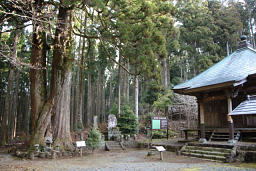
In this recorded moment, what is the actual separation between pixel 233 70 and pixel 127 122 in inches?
321

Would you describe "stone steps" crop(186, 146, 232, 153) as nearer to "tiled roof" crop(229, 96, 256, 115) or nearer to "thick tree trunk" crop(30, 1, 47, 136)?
"tiled roof" crop(229, 96, 256, 115)

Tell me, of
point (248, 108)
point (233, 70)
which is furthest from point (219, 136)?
point (248, 108)

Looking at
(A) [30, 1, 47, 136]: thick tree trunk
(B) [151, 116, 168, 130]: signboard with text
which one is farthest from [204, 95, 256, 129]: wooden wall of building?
(A) [30, 1, 47, 136]: thick tree trunk

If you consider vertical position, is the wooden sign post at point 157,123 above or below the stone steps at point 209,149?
above

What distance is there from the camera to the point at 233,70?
10078mm

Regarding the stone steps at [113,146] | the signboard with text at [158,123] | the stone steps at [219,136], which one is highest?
the signboard with text at [158,123]

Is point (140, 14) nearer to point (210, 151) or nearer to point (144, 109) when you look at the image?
point (210, 151)

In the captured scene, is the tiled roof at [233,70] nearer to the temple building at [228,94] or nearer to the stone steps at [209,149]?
the temple building at [228,94]

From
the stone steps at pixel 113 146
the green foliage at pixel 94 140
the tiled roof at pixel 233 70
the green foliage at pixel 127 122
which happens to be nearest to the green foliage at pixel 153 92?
the green foliage at pixel 127 122

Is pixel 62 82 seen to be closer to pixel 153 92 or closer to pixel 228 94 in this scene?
pixel 228 94

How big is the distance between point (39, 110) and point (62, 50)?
3121 mm

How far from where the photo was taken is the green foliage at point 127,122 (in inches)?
602

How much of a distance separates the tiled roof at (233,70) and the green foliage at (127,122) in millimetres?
5130

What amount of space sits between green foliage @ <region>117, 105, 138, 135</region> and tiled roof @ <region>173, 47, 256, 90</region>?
513 centimetres
